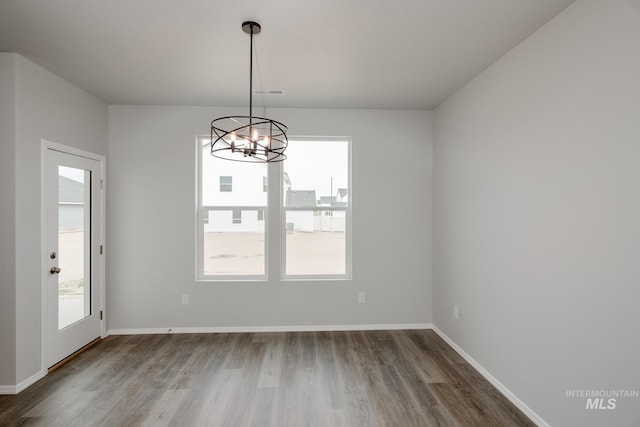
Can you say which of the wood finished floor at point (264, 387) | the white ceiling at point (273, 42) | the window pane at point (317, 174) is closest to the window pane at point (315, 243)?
the window pane at point (317, 174)

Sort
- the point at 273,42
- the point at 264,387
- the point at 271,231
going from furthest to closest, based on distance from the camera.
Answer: the point at 271,231
the point at 264,387
the point at 273,42

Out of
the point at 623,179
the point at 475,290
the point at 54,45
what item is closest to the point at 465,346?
the point at 475,290

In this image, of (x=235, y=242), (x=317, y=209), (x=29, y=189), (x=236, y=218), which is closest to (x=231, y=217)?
(x=236, y=218)

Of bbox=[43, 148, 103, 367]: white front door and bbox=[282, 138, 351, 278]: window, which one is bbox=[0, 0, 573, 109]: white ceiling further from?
bbox=[43, 148, 103, 367]: white front door

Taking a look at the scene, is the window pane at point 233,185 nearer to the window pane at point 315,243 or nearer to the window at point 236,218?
the window at point 236,218

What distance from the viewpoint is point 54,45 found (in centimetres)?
253

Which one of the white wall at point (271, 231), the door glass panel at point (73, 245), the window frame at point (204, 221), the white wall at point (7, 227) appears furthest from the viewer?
the window frame at point (204, 221)

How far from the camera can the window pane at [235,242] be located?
412cm

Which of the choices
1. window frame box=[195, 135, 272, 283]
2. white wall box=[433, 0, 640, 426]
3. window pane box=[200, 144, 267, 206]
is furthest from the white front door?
white wall box=[433, 0, 640, 426]

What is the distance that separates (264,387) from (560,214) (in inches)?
103

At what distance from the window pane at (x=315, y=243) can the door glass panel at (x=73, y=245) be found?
226 cm

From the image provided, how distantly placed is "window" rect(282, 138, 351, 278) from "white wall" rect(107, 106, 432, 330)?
16 centimetres

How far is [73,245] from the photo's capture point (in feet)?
10.9
